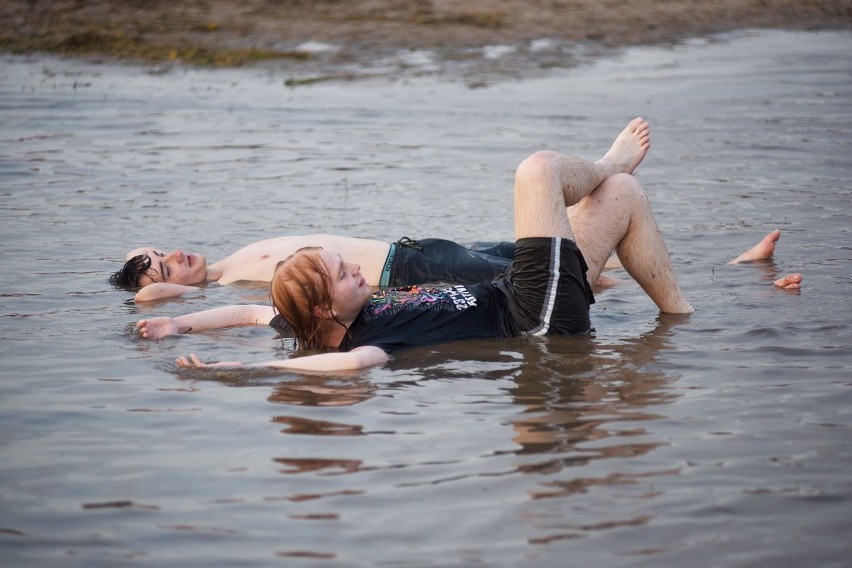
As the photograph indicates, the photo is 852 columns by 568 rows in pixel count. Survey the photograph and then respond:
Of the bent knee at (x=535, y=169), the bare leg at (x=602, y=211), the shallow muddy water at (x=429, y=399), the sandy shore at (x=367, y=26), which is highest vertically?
the sandy shore at (x=367, y=26)

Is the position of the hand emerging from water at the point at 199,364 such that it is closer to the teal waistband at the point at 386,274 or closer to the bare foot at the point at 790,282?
the teal waistband at the point at 386,274

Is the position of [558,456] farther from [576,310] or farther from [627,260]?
[627,260]

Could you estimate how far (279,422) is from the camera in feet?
16.6

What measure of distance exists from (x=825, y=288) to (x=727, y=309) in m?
0.81

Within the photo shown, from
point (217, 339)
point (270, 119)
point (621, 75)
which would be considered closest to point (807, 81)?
point (621, 75)

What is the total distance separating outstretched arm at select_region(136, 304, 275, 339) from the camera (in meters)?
6.45

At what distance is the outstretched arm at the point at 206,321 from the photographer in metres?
6.45

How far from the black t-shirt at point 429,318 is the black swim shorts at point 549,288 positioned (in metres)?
0.14

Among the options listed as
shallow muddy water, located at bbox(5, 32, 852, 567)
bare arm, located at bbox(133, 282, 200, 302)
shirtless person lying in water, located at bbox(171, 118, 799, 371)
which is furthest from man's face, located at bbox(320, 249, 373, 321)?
bare arm, located at bbox(133, 282, 200, 302)

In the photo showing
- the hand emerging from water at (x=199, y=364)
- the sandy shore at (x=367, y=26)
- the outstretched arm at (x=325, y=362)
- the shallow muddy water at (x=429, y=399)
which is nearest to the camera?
the shallow muddy water at (x=429, y=399)

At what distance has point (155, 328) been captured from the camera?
254 inches

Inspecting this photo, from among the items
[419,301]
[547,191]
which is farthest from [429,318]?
[547,191]

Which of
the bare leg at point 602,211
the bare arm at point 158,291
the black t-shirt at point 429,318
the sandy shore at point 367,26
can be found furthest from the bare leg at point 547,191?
the sandy shore at point 367,26

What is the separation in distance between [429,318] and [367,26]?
13.1 m
